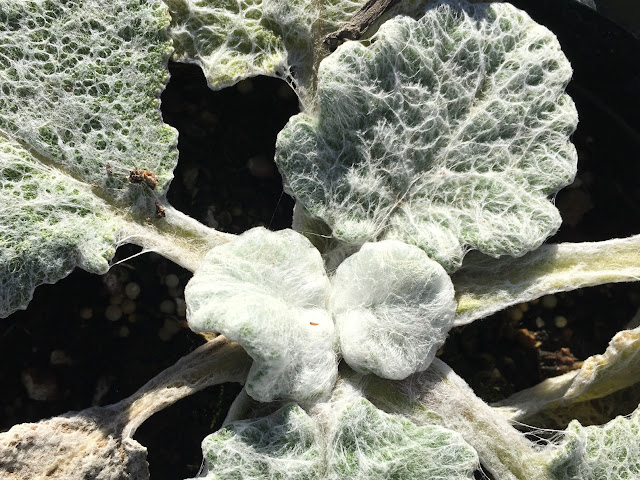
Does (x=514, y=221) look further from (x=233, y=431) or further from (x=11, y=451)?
(x=11, y=451)

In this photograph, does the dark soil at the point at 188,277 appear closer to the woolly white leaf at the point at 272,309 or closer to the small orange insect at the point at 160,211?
Result: the small orange insect at the point at 160,211

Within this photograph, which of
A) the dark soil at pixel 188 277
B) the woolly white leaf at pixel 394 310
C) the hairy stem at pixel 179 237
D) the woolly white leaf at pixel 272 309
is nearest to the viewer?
the woolly white leaf at pixel 272 309

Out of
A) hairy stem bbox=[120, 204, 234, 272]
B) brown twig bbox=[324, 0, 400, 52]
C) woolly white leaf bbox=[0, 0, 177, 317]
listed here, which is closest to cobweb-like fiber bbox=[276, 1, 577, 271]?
brown twig bbox=[324, 0, 400, 52]

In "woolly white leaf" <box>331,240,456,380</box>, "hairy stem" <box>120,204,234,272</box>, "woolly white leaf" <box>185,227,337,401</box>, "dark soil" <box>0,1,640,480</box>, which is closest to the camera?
"woolly white leaf" <box>185,227,337,401</box>

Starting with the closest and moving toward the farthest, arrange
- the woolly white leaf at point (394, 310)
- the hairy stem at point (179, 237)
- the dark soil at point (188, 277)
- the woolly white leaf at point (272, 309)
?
the woolly white leaf at point (272, 309)
the woolly white leaf at point (394, 310)
the hairy stem at point (179, 237)
the dark soil at point (188, 277)

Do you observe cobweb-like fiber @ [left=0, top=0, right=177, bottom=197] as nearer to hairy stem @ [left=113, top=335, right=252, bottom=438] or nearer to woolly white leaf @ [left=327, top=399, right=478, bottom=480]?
hairy stem @ [left=113, top=335, right=252, bottom=438]

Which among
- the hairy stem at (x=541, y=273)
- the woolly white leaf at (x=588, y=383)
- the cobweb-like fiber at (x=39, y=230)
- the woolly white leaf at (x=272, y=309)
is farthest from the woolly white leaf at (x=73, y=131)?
the woolly white leaf at (x=588, y=383)
